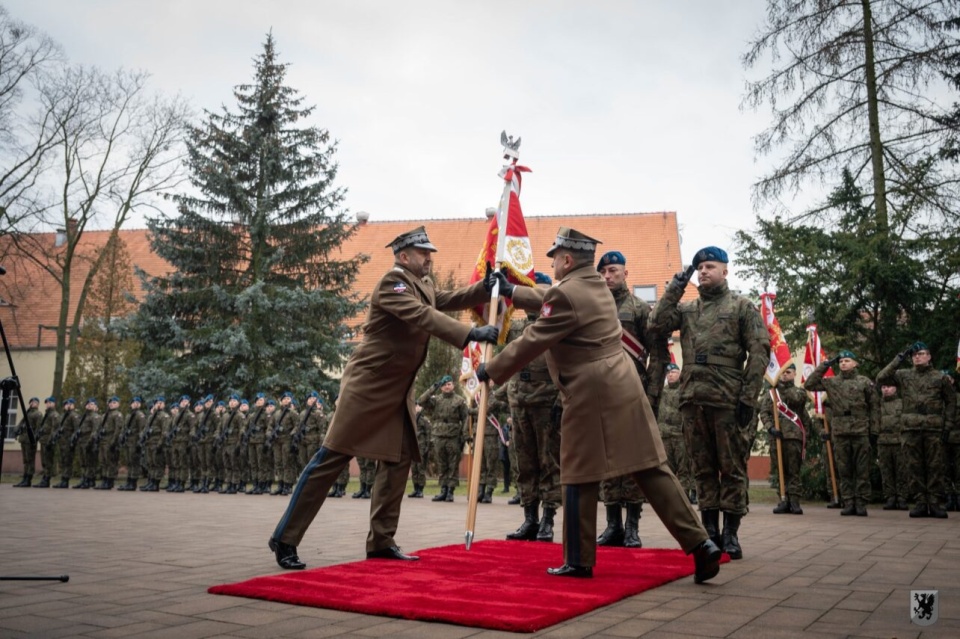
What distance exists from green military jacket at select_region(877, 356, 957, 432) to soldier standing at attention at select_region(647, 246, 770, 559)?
616 cm

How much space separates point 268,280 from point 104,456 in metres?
6.88

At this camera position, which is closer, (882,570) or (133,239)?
(882,570)

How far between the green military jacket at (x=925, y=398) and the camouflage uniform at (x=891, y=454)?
0.33 metres

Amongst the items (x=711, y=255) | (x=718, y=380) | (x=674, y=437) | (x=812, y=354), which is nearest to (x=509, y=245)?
(x=711, y=255)

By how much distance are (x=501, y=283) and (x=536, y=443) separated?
192 centimetres

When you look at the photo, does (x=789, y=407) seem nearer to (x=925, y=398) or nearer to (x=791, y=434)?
(x=791, y=434)

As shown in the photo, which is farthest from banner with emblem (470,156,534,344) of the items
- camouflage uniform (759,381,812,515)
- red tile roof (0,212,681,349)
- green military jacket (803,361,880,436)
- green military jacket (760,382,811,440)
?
red tile roof (0,212,681,349)

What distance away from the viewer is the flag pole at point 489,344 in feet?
19.9

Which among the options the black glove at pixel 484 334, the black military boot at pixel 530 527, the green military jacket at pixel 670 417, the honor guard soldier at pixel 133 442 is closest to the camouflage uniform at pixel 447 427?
the green military jacket at pixel 670 417

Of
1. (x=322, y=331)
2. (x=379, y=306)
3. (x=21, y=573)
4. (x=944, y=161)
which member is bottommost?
(x=21, y=573)

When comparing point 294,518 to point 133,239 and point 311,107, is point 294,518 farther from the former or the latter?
point 133,239

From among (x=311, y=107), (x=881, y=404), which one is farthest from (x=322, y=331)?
(x=881, y=404)

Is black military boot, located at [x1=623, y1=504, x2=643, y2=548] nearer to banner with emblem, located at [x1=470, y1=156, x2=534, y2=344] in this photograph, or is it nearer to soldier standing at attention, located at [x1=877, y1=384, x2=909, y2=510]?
banner with emblem, located at [x1=470, y1=156, x2=534, y2=344]

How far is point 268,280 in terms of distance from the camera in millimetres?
24922
